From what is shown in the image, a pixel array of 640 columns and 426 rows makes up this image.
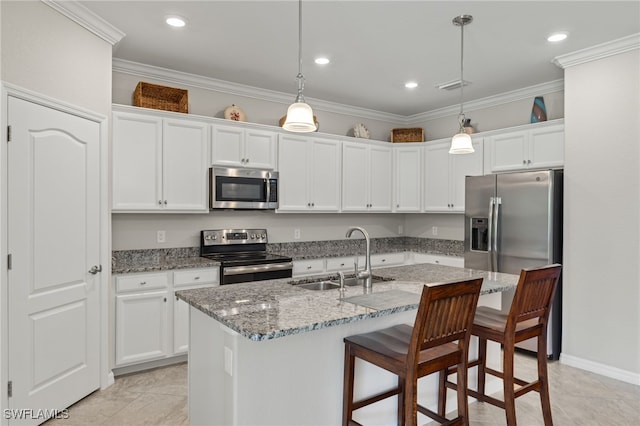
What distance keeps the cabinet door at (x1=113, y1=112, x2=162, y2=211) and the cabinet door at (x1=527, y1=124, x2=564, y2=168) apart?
3610 mm

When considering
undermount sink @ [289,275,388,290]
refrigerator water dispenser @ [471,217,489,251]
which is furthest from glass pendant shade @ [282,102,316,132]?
refrigerator water dispenser @ [471,217,489,251]

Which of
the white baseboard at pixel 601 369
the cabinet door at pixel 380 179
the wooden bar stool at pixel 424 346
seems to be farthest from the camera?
the cabinet door at pixel 380 179

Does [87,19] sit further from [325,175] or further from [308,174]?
[325,175]

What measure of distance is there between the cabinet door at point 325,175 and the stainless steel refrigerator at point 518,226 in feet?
4.97

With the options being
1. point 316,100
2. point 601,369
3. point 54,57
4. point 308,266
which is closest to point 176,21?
point 54,57

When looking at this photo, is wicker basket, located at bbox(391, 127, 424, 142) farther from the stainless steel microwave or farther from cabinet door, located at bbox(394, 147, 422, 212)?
the stainless steel microwave

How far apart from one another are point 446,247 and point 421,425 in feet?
10.3

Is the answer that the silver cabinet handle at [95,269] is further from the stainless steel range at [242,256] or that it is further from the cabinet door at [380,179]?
the cabinet door at [380,179]

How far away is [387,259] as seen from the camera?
Result: 201 inches

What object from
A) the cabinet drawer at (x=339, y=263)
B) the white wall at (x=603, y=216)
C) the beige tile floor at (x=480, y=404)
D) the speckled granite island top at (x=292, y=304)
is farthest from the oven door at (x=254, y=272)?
the white wall at (x=603, y=216)

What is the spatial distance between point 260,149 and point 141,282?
1750mm

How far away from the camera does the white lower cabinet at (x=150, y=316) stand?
10.8 feet

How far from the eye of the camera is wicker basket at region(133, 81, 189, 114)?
3.70 metres

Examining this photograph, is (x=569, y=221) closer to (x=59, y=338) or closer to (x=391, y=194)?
(x=391, y=194)
